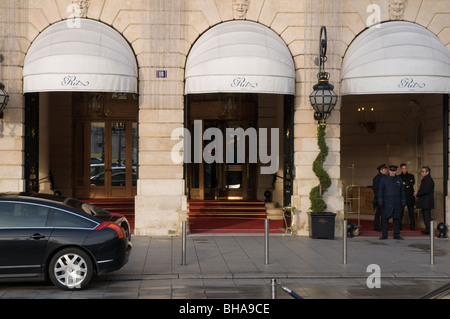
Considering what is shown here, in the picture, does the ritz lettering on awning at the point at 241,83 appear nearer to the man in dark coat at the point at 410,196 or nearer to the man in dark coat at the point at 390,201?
the man in dark coat at the point at 390,201

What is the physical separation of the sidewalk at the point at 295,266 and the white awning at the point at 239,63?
4.09 m

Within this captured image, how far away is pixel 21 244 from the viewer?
10.7 meters

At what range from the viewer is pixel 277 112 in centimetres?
2347

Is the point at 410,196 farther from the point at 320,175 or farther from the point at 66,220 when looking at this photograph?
the point at 66,220

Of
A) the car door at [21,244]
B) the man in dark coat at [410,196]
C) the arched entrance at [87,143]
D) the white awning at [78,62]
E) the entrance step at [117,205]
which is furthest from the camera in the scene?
the arched entrance at [87,143]

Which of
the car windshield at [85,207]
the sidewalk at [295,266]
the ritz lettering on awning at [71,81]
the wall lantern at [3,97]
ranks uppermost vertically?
the ritz lettering on awning at [71,81]

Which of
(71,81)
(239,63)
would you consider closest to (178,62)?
(239,63)

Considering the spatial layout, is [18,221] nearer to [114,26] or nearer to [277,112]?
[114,26]

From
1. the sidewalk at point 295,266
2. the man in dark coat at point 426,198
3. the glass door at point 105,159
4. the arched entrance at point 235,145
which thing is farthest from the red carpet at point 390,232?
the glass door at point 105,159

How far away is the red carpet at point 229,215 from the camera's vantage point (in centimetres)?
1988

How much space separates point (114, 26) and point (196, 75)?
Result: 2793 mm

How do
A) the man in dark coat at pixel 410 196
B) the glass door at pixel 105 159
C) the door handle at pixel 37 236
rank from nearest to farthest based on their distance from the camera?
the door handle at pixel 37 236 → the man in dark coat at pixel 410 196 → the glass door at pixel 105 159

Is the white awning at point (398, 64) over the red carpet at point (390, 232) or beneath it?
over

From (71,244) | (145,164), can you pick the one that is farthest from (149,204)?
(71,244)
